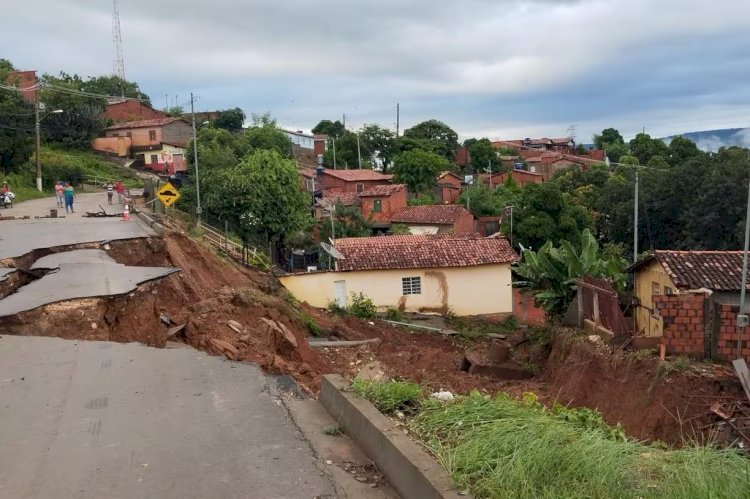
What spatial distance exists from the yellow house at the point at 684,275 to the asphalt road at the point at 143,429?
12664 mm

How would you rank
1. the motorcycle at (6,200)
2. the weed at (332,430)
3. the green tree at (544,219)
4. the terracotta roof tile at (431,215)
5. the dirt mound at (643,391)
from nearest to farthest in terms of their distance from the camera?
the weed at (332,430) < the dirt mound at (643,391) < the motorcycle at (6,200) < the green tree at (544,219) < the terracotta roof tile at (431,215)

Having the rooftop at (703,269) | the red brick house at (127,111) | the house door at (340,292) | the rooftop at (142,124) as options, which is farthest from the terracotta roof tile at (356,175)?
the rooftop at (703,269)

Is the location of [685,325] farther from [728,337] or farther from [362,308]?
[362,308]

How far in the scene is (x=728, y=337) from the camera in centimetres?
1395

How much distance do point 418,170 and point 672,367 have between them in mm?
54913

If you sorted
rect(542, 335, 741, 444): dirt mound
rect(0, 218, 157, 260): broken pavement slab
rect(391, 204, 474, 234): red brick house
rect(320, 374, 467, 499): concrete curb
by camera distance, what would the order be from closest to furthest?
rect(320, 374, 467, 499): concrete curb
rect(542, 335, 741, 444): dirt mound
rect(0, 218, 157, 260): broken pavement slab
rect(391, 204, 474, 234): red brick house

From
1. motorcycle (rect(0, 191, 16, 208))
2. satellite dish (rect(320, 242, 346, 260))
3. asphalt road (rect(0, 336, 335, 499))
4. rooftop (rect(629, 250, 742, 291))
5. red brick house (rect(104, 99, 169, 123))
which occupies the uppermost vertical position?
red brick house (rect(104, 99, 169, 123))

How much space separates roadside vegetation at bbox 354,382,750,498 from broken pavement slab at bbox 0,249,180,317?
7.15 metres

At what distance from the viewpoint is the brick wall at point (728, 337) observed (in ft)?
45.4

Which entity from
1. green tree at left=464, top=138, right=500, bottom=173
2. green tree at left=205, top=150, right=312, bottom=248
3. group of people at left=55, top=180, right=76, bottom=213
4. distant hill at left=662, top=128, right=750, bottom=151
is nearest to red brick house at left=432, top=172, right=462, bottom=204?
green tree at left=464, top=138, right=500, bottom=173

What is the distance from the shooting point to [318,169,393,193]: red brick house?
62.3 metres

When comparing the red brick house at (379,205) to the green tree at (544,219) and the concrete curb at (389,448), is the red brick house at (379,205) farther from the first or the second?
the concrete curb at (389,448)

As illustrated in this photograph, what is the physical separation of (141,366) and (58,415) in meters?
1.76

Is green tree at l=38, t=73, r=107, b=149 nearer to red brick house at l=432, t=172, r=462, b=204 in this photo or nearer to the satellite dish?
red brick house at l=432, t=172, r=462, b=204
